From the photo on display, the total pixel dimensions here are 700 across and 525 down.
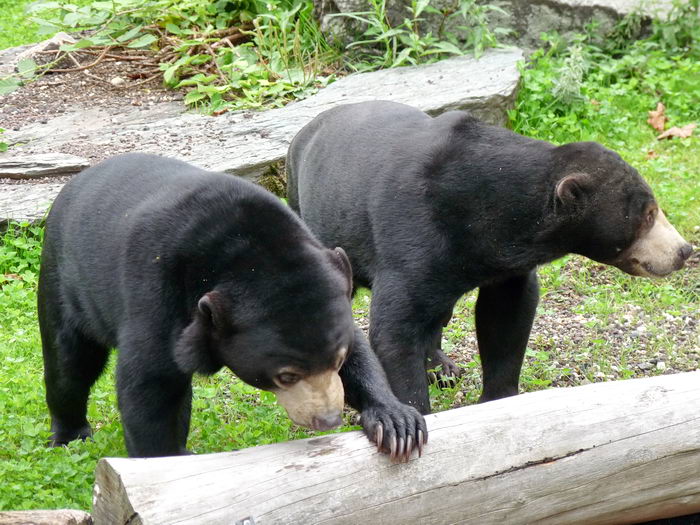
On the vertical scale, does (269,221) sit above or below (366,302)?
above

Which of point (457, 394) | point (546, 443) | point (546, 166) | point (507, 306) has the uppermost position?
point (546, 166)

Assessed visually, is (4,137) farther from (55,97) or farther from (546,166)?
(546,166)

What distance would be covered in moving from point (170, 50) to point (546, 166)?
649 cm

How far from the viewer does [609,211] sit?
473cm

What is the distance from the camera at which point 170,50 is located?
34.1ft

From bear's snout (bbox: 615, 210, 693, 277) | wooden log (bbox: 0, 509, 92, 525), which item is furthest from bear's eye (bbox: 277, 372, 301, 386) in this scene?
bear's snout (bbox: 615, 210, 693, 277)

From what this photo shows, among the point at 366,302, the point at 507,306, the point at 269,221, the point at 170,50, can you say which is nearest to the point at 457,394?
the point at 507,306

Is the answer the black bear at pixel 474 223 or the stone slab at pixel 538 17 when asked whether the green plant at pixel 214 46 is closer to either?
the stone slab at pixel 538 17

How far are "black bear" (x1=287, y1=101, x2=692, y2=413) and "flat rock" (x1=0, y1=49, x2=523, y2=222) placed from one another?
3.13m

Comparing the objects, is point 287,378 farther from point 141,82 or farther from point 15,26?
point 15,26

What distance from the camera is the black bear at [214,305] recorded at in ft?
11.9

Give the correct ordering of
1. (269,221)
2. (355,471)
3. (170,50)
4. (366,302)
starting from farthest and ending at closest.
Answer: (170,50) < (366,302) < (269,221) < (355,471)

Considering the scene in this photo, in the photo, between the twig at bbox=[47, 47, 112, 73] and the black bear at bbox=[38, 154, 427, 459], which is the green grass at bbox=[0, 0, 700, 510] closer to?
the black bear at bbox=[38, 154, 427, 459]

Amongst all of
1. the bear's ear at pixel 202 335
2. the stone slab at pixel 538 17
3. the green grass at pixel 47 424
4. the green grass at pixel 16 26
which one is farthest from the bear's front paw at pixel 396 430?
the green grass at pixel 16 26
